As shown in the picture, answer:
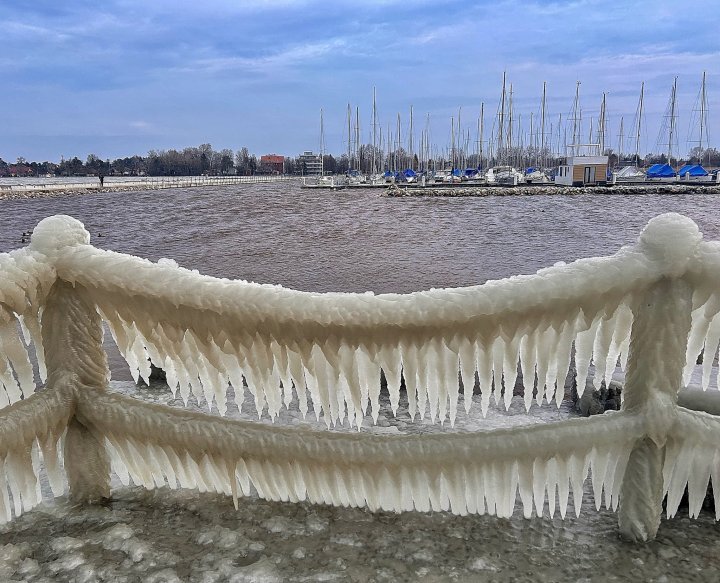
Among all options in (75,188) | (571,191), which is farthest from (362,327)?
(75,188)

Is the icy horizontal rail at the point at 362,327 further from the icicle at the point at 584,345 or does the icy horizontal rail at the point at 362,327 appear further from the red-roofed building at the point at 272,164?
the red-roofed building at the point at 272,164

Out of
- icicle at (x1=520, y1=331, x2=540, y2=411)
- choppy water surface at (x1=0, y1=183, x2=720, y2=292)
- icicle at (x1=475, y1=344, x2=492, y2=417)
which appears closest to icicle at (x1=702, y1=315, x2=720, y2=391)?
icicle at (x1=520, y1=331, x2=540, y2=411)

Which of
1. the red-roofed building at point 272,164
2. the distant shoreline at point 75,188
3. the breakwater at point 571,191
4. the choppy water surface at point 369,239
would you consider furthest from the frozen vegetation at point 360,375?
the red-roofed building at point 272,164

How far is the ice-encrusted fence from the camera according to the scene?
1.44 meters

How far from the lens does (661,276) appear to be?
142 cm

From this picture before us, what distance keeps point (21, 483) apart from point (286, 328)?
860mm

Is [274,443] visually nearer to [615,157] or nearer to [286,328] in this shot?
[286,328]

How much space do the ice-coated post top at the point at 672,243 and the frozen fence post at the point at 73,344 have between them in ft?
4.98

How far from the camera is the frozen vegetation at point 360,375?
1440 millimetres

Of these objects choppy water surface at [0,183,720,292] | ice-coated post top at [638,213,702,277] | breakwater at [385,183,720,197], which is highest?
ice-coated post top at [638,213,702,277]

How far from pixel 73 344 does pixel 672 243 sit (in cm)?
163

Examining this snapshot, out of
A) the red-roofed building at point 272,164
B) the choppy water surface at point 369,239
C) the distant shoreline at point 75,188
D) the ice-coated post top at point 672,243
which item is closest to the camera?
the ice-coated post top at point 672,243

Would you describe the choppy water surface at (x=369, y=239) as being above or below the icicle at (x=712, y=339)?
below

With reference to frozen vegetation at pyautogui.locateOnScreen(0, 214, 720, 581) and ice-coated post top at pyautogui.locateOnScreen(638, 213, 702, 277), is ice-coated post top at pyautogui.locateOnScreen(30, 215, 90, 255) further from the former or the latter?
ice-coated post top at pyautogui.locateOnScreen(638, 213, 702, 277)
